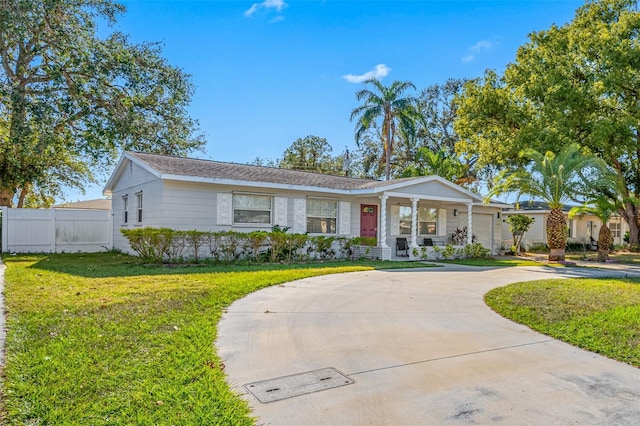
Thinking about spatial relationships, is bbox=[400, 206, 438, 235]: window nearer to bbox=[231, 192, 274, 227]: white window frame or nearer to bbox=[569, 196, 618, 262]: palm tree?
bbox=[569, 196, 618, 262]: palm tree

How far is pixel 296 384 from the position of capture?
11.5ft

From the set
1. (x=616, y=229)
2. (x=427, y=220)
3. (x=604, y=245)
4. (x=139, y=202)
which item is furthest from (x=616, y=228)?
(x=139, y=202)

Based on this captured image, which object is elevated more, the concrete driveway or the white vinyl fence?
the white vinyl fence

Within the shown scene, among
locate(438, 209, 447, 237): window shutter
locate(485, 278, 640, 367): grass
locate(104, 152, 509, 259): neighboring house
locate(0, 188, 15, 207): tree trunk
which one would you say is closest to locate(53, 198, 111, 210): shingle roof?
locate(0, 188, 15, 207): tree trunk

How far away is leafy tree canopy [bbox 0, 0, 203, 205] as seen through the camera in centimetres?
1688

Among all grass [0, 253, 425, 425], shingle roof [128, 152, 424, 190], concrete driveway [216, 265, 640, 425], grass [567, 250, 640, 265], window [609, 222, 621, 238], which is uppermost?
shingle roof [128, 152, 424, 190]

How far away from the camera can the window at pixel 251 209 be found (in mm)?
14156

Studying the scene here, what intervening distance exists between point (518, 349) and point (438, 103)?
3369 centimetres

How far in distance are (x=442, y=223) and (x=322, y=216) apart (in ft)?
22.3

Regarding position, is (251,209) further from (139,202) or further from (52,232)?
(52,232)

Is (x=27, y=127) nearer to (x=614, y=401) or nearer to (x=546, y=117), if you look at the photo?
(x=614, y=401)

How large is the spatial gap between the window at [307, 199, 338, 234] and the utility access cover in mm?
12100

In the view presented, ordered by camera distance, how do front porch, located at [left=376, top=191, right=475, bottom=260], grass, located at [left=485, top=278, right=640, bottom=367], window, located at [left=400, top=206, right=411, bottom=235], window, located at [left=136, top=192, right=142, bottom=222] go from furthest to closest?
window, located at [left=400, top=206, right=411, bottom=235]
front porch, located at [left=376, top=191, right=475, bottom=260]
window, located at [left=136, top=192, right=142, bottom=222]
grass, located at [left=485, top=278, right=640, bottom=367]

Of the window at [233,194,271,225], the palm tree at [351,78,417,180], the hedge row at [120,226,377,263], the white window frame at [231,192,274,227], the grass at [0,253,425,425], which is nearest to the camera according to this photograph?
the grass at [0,253,425,425]
